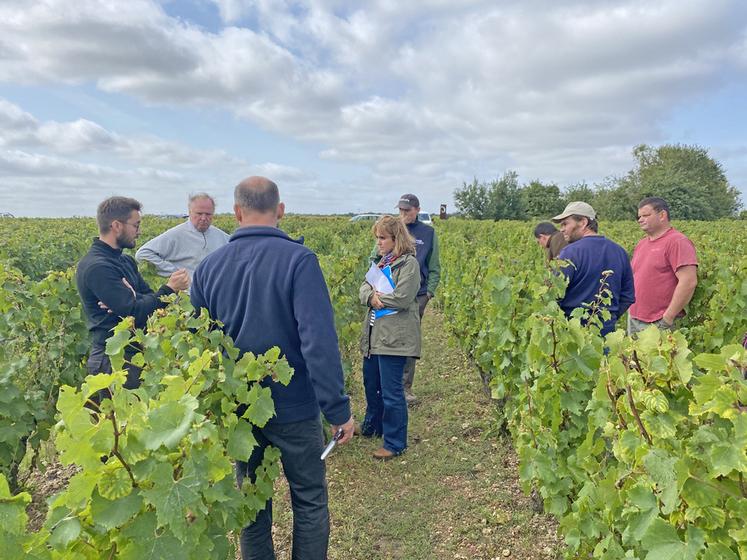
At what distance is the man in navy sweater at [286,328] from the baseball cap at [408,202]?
271cm

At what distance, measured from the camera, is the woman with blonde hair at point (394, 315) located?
13.0 ft

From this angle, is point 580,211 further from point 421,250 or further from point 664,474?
point 664,474

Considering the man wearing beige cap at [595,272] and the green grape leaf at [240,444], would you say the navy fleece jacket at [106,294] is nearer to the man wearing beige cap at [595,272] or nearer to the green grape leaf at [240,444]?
→ the green grape leaf at [240,444]

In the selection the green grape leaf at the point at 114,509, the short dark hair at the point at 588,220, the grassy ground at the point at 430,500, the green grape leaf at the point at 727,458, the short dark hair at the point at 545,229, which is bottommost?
the grassy ground at the point at 430,500

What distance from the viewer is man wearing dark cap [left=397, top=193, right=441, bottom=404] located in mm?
5168

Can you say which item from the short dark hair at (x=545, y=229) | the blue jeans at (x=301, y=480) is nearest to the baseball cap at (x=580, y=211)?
the short dark hair at (x=545, y=229)

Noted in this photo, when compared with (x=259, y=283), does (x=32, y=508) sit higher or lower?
lower

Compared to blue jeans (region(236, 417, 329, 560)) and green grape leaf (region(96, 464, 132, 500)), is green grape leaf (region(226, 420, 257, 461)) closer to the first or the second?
blue jeans (region(236, 417, 329, 560))

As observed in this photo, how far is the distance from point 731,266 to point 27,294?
6.57 m

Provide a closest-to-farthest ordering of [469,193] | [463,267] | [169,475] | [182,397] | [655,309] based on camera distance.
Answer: [169,475], [182,397], [655,309], [463,267], [469,193]

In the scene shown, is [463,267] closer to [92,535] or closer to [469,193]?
[92,535]

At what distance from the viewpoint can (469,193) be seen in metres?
43.5

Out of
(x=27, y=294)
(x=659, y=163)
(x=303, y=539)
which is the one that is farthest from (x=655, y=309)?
(x=659, y=163)

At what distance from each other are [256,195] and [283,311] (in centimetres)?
57
